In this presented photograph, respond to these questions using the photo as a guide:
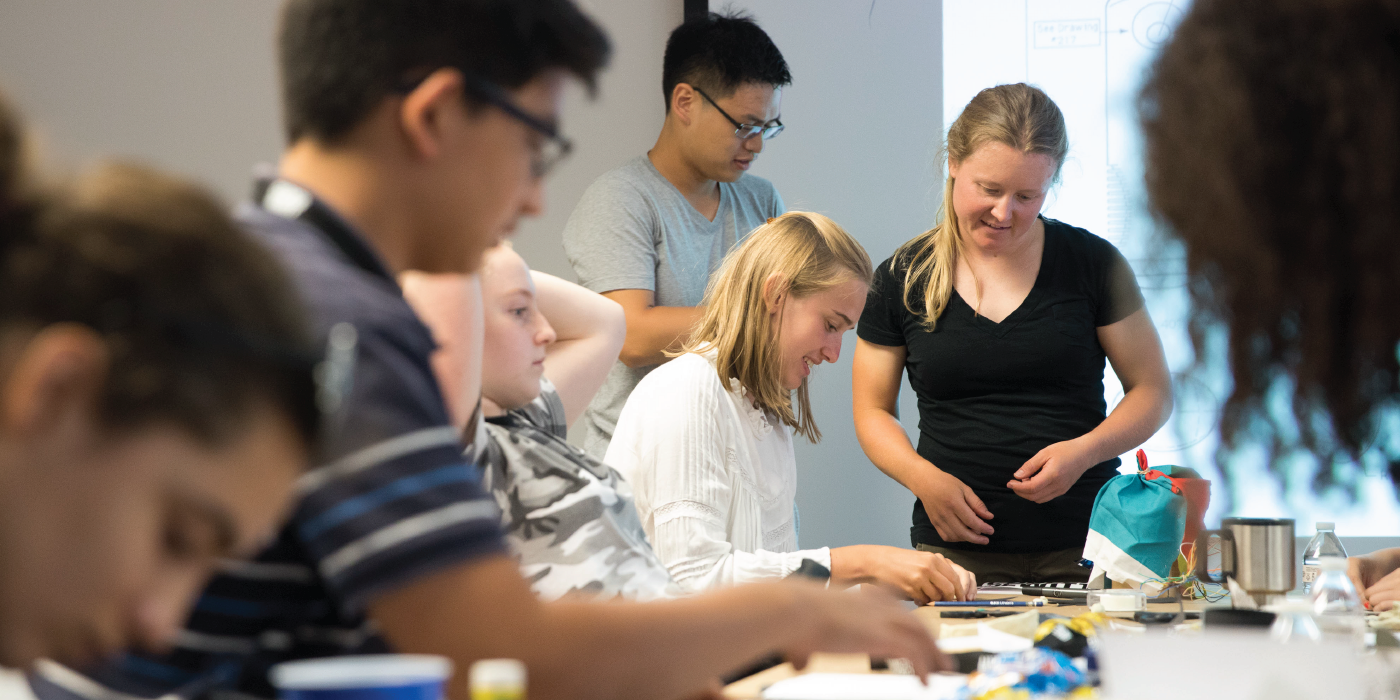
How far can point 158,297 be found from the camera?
0.44 meters

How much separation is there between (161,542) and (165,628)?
4 centimetres

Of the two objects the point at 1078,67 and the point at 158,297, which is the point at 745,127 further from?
the point at 158,297

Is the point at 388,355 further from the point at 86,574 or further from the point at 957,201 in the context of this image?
the point at 957,201

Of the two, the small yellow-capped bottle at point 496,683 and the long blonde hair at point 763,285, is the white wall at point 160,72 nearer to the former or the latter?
the long blonde hair at point 763,285

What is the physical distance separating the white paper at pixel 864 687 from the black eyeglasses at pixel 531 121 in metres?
0.55

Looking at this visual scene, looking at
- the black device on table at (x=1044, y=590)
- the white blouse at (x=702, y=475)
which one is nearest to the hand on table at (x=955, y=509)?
the black device on table at (x=1044, y=590)

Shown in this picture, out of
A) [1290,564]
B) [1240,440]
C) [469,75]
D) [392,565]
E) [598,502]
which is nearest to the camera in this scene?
[392,565]

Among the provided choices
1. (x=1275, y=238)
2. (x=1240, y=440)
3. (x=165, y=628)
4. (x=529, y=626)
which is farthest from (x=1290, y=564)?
(x=165, y=628)

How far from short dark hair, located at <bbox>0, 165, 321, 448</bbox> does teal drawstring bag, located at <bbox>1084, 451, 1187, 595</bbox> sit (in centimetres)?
175

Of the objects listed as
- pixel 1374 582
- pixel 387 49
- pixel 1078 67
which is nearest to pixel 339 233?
pixel 387 49

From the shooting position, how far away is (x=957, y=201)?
254 centimetres

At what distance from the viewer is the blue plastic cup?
1.64ft

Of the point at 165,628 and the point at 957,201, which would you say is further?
the point at 957,201

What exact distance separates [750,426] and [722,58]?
1110 millimetres
